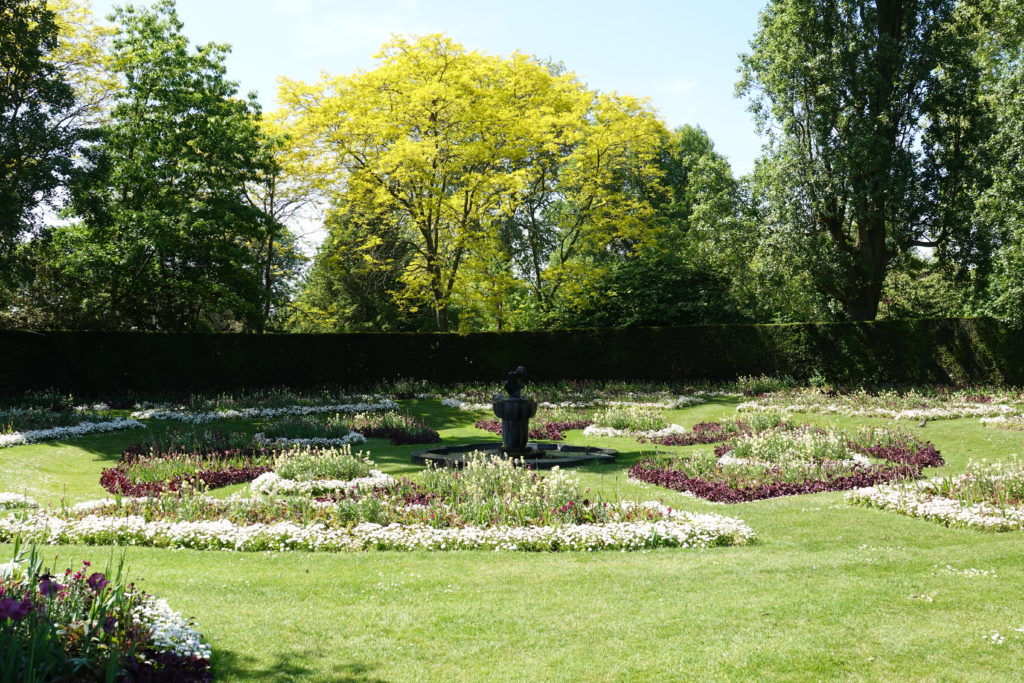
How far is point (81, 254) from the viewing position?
2434 cm

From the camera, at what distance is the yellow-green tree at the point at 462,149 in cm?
3027

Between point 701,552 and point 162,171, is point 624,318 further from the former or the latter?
point 701,552

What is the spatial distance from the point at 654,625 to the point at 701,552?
256 cm

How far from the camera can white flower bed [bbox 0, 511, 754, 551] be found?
28.4 ft

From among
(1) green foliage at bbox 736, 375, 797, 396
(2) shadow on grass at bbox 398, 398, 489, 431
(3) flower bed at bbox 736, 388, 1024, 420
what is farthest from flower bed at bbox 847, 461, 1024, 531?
(1) green foliage at bbox 736, 375, 797, 396

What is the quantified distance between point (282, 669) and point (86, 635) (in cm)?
120

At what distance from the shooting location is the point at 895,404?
71.6 ft

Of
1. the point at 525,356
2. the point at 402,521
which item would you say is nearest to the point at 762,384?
the point at 525,356

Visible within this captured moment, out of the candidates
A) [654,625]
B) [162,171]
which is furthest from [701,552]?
[162,171]

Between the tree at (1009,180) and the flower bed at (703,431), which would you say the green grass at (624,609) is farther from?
the tree at (1009,180)

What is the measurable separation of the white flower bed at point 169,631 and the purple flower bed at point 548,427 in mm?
13735

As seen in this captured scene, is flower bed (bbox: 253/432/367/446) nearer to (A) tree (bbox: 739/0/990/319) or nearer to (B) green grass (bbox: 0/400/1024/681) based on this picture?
(B) green grass (bbox: 0/400/1024/681)

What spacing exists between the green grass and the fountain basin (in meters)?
5.27

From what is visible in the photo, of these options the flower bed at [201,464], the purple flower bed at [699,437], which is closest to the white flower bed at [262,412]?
the flower bed at [201,464]
